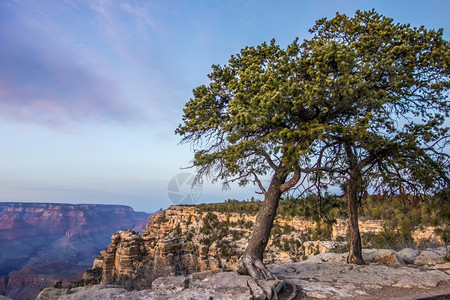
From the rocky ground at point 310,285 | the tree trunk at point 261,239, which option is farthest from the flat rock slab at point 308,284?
the tree trunk at point 261,239

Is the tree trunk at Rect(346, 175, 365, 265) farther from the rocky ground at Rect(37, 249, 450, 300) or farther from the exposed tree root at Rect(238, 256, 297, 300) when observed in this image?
the exposed tree root at Rect(238, 256, 297, 300)

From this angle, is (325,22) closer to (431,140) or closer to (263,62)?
(263,62)

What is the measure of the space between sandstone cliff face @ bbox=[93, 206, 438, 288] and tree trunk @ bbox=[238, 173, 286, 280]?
18.0m

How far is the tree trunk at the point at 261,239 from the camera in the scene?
737 cm

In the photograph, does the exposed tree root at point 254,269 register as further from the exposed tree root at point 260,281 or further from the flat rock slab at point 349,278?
the flat rock slab at point 349,278

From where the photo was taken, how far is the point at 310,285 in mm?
6988

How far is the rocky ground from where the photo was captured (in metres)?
6.02

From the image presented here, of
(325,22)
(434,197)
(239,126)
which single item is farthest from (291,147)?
(325,22)

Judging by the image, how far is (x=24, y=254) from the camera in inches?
2527

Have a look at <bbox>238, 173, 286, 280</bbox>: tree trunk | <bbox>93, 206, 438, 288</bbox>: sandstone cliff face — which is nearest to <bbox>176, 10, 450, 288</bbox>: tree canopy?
<bbox>238, 173, 286, 280</bbox>: tree trunk

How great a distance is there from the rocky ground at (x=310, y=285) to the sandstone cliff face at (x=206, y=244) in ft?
55.2

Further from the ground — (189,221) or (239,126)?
(239,126)

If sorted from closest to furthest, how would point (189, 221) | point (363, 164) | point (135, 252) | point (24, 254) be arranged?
1. point (363, 164)
2. point (135, 252)
3. point (189, 221)
4. point (24, 254)

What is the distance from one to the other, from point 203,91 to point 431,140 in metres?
7.36
